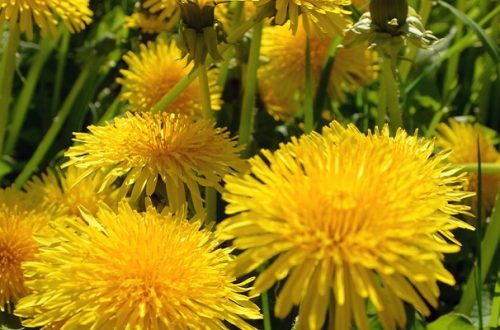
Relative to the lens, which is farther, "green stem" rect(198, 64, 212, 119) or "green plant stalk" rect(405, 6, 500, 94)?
"green plant stalk" rect(405, 6, 500, 94)

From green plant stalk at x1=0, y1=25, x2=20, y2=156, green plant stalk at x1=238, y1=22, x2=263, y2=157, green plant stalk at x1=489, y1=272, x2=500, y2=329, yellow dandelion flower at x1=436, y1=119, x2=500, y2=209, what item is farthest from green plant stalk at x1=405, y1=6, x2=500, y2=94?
green plant stalk at x1=0, y1=25, x2=20, y2=156

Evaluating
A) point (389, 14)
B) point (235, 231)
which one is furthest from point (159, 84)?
point (235, 231)

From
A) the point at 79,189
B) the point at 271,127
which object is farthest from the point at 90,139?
the point at 271,127

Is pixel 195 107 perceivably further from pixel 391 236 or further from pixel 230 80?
pixel 391 236

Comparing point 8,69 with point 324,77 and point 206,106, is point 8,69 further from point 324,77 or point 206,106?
point 324,77

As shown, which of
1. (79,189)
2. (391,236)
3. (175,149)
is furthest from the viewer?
(79,189)

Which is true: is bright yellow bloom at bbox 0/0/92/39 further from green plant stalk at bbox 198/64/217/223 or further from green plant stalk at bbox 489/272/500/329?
green plant stalk at bbox 489/272/500/329

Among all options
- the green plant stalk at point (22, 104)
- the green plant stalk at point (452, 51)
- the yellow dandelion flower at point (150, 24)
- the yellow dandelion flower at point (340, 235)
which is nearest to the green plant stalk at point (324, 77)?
the green plant stalk at point (452, 51)
